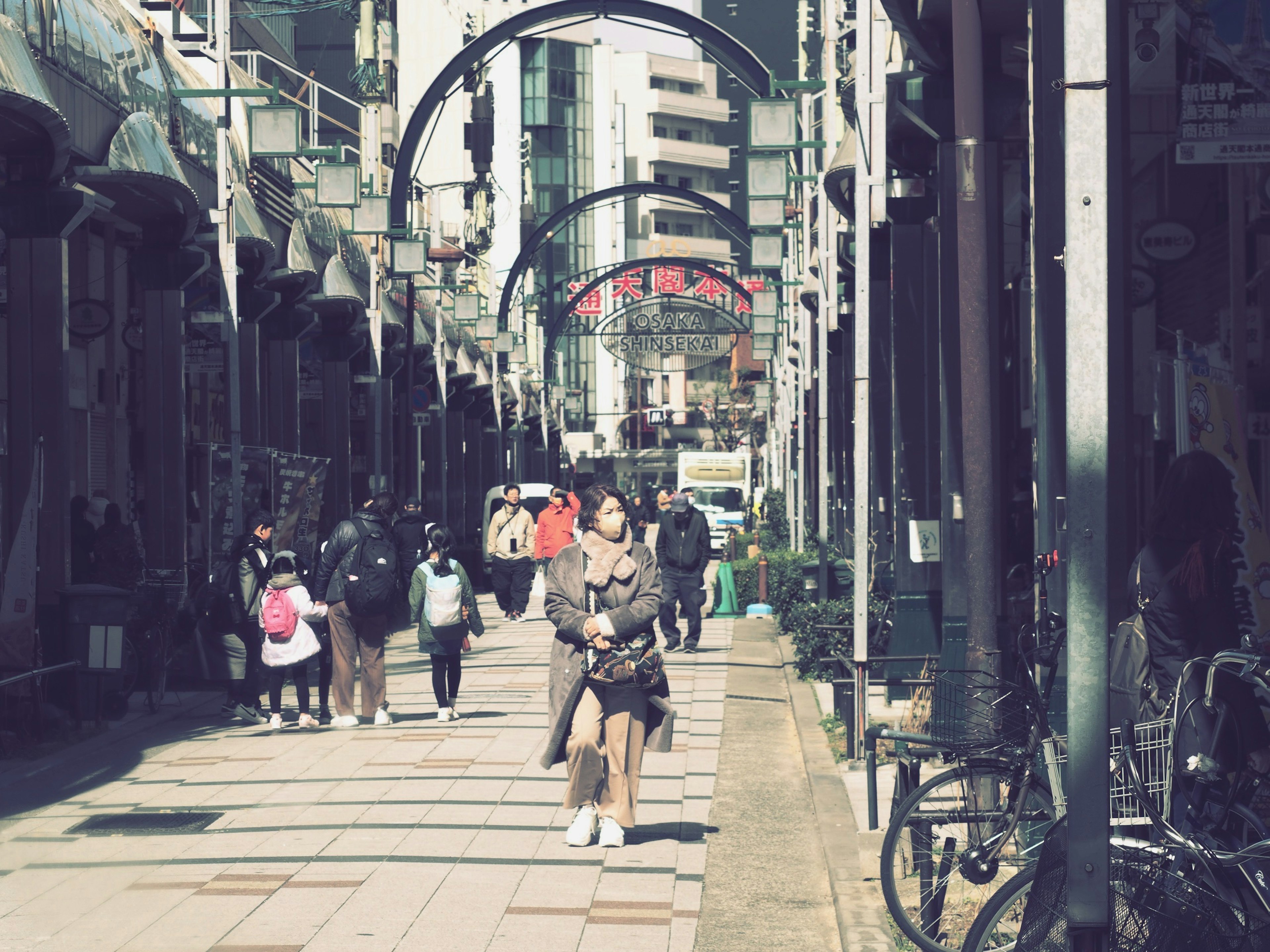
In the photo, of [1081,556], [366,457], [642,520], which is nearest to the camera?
[1081,556]

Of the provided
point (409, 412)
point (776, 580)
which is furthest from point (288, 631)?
point (409, 412)

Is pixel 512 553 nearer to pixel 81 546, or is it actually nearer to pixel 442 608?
pixel 81 546

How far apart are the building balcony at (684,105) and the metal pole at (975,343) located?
109 meters

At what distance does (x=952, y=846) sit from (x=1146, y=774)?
43.1 inches

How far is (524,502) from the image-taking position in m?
35.1

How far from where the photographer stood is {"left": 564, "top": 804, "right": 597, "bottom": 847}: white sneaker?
8.55 m

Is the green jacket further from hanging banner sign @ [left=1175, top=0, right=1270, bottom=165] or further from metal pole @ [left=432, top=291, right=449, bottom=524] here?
metal pole @ [left=432, top=291, right=449, bottom=524]

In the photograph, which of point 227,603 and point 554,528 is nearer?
point 227,603

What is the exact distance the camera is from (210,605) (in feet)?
45.4

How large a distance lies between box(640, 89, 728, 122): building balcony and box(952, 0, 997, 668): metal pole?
357ft

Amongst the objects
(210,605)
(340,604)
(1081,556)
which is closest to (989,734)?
(1081,556)

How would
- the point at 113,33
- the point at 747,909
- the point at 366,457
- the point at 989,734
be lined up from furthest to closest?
1. the point at 366,457
2. the point at 113,33
3. the point at 747,909
4. the point at 989,734

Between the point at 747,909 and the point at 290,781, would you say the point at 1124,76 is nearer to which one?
the point at 747,909

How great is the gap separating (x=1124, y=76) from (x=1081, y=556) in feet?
14.7
